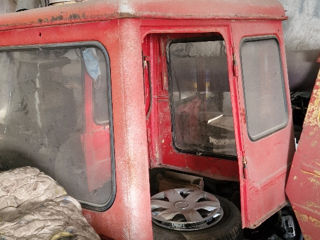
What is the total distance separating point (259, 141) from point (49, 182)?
4.26ft

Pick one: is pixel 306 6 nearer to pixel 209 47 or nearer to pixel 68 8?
pixel 209 47

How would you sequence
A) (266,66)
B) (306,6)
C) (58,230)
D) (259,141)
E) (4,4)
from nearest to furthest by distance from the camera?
(58,230)
(259,141)
(266,66)
(306,6)
(4,4)

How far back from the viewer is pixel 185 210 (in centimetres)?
278

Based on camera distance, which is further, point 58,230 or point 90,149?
point 90,149

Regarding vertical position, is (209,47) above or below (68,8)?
below

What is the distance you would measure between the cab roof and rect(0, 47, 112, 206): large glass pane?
0.14 meters

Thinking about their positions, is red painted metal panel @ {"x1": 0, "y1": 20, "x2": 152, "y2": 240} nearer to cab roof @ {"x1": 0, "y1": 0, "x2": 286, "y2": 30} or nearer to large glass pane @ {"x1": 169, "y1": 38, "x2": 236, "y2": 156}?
cab roof @ {"x1": 0, "y1": 0, "x2": 286, "y2": 30}

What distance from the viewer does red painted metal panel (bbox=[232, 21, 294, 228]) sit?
2191 mm

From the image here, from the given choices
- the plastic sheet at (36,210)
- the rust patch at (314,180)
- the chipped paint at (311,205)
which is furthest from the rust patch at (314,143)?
the plastic sheet at (36,210)

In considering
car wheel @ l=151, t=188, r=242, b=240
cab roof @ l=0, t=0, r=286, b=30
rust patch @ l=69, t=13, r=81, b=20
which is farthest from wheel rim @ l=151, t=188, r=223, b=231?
rust patch @ l=69, t=13, r=81, b=20

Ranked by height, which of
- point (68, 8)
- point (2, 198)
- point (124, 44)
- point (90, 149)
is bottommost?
point (2, 198)

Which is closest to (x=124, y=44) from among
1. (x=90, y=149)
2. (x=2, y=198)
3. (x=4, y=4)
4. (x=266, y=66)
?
(x=90, y=149)

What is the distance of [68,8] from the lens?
167cm

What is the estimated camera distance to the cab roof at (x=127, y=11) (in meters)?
1.52
